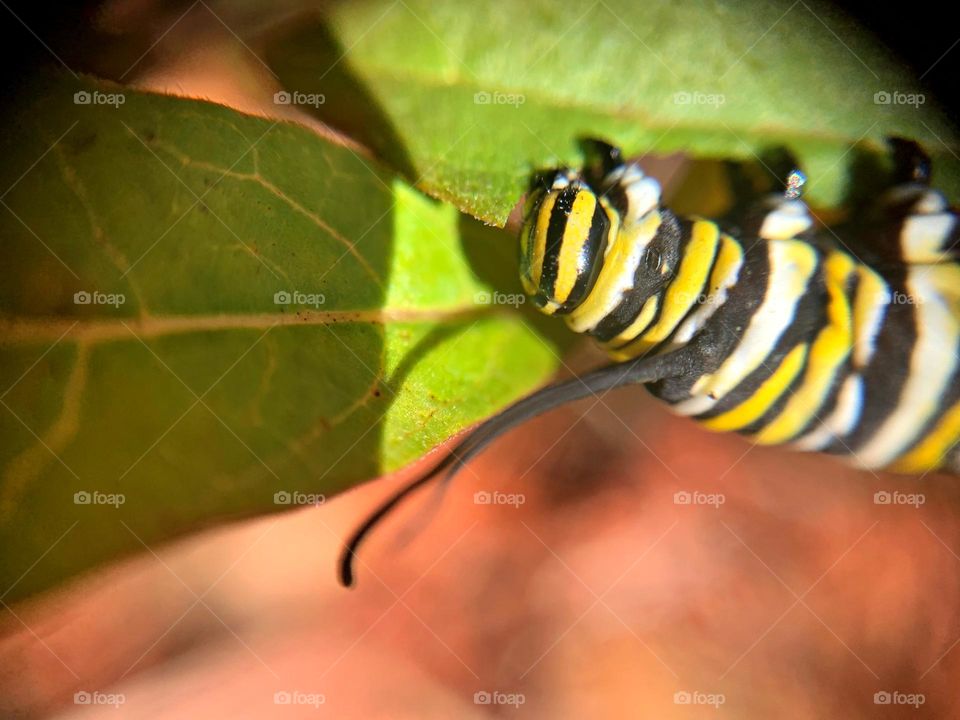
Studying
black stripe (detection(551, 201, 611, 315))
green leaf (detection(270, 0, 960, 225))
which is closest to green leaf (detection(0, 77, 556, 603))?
green leaf (detection(270, 0, 960, 225))

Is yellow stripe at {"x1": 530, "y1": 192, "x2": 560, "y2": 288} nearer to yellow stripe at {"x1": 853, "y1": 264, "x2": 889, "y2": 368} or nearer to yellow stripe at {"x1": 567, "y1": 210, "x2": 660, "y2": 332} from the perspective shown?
yellow stripe at {"x1": 567, "y1": 210, "x2": 660, "y2": 332}

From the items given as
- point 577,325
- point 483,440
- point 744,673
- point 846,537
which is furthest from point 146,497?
point 846,537

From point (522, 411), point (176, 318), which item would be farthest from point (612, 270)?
point (176, 318)

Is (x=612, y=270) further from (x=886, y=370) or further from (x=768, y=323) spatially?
(x=886, y=370)

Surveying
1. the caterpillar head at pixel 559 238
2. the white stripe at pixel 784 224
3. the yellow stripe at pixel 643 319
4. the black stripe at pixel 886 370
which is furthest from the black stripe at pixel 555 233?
the black stripe at pixel 886 370

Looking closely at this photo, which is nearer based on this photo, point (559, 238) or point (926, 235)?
point (559, 238)
